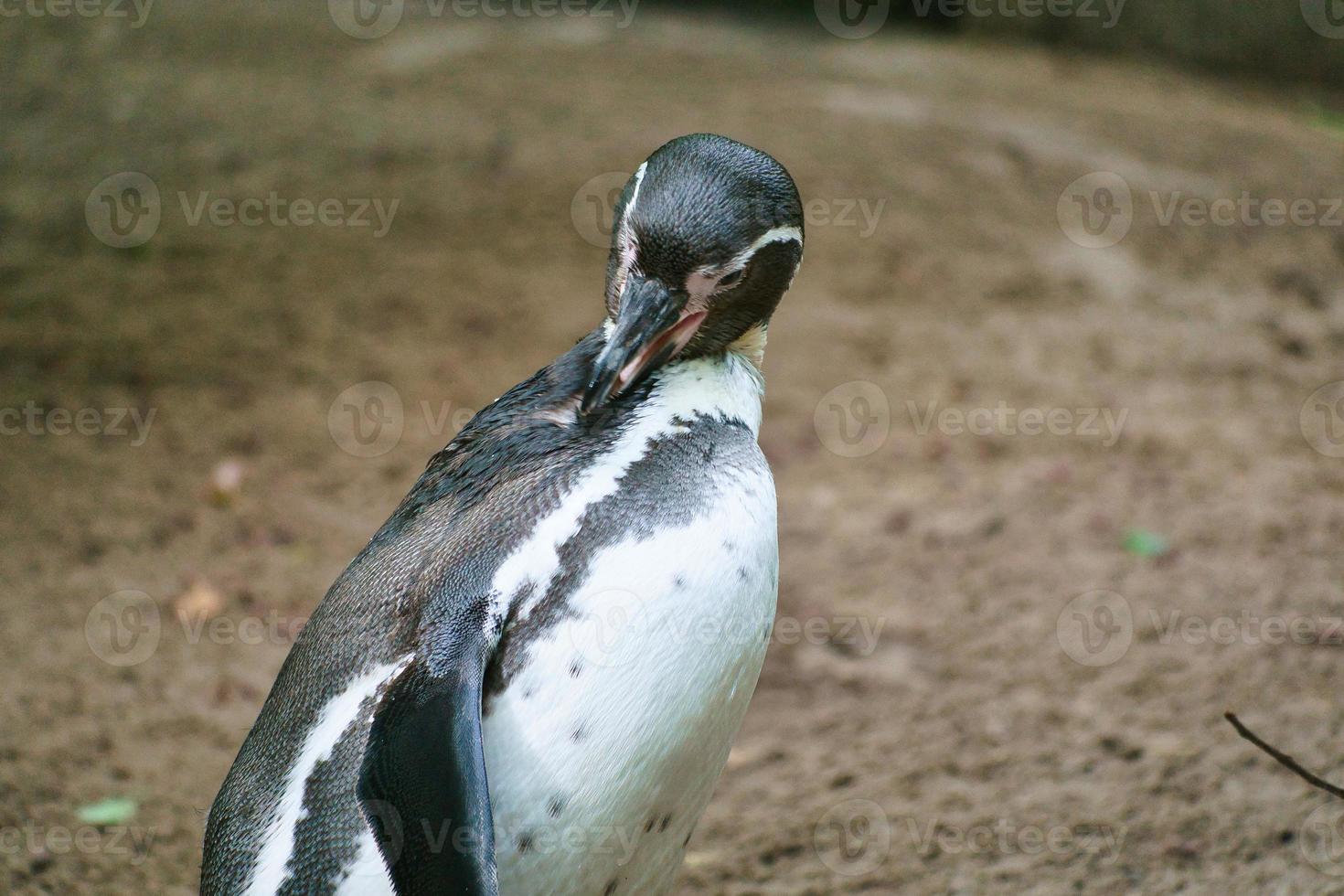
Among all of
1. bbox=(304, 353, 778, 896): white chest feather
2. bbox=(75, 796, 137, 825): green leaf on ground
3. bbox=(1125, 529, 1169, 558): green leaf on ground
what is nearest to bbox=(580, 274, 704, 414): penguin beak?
bbox=(304, 353, 778, 896): white chest feather

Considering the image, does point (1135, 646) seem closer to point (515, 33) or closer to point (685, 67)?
point (685, 67)

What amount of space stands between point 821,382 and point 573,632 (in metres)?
3.17

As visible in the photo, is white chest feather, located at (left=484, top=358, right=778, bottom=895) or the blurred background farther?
the blurred background

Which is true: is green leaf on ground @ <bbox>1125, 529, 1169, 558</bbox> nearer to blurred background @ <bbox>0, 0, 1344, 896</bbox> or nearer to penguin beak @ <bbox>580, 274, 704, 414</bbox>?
blurred background @ <bbox>0, 0, 1344, 896</bbox>

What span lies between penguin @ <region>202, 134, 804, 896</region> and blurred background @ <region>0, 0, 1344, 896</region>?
927 mm

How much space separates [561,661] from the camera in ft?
5.61

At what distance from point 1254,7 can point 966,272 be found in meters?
3.31

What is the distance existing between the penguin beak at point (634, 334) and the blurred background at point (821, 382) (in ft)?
4.26

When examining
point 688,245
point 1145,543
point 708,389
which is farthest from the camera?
point 1145,543

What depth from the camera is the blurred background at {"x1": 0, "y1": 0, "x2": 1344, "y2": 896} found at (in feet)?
9.28

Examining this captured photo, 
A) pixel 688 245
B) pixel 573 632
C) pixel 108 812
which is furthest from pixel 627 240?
pixel 108 812

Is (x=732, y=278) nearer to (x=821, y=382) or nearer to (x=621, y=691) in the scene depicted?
(x=621, y=691)

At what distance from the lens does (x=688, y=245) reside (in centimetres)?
182

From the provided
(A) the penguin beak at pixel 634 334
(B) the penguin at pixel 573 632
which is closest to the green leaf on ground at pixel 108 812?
(B) the penguin at pixel 573 632
